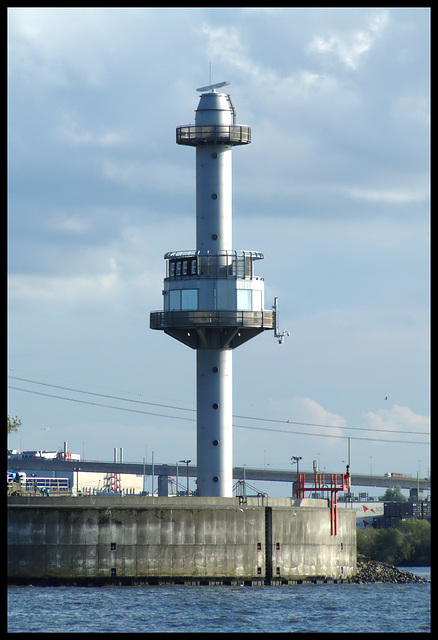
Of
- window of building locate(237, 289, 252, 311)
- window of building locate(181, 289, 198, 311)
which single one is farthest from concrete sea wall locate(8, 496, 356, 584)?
window of building locate(181, 289, 198, 311)

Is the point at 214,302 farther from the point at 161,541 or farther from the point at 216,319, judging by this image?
the point at 161,541

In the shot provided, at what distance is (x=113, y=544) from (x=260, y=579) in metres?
10.8

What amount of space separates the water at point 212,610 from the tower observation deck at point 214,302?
1334cm

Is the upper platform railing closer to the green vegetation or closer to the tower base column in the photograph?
the tower base column

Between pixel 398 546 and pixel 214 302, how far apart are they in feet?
223

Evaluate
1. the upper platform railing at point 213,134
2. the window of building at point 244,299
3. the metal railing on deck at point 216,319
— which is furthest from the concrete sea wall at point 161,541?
the upper platform railing at point 213,134

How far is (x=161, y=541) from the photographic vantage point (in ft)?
257

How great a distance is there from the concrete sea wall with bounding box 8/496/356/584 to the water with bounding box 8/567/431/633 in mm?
1620

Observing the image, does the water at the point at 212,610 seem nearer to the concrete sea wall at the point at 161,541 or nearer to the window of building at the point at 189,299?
the concrete sea wall at the point at 161,541

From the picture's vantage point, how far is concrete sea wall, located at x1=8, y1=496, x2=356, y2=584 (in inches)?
2995

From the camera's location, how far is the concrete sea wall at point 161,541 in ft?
250

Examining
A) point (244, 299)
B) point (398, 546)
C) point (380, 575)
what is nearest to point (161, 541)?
point (244, 299)
